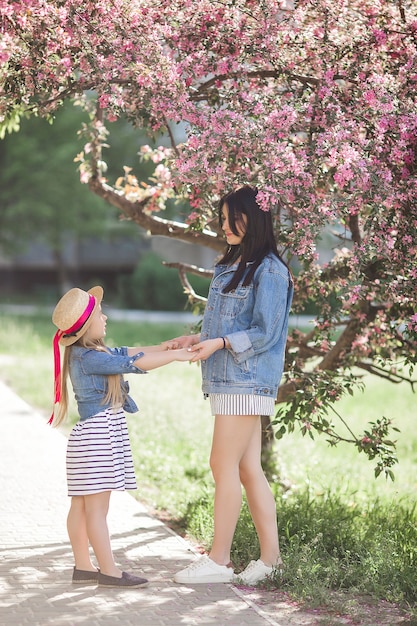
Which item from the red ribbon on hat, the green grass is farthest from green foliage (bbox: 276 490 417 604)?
the red ribbon on hat

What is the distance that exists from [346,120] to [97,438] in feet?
7.34

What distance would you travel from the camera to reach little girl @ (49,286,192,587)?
4.69m

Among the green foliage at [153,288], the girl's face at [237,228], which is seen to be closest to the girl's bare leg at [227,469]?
the girl's face at [237,228]

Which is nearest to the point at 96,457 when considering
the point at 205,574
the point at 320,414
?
the point at 205,574

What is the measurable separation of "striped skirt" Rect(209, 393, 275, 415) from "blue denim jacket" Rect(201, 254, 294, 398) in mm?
25

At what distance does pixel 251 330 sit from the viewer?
4.77 meters

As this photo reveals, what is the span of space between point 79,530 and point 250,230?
1.70 m

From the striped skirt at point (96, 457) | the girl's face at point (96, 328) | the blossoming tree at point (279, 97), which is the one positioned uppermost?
the blossoming tree at point (279, 97)

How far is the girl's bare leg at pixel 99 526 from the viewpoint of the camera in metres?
4.73

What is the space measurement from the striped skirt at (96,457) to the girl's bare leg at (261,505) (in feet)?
2.10

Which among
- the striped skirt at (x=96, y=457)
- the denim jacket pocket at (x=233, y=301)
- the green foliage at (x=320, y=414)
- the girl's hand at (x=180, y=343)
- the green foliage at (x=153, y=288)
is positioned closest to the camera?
the striped skirt at (x=96, y=457)

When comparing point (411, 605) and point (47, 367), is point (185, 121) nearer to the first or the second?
point (411, 605)

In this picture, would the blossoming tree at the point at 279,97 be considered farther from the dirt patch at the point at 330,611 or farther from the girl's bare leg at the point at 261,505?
the dirt patch at the point at 330,611

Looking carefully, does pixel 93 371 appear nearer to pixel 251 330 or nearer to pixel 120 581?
pixel 251 330
